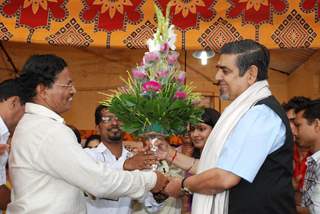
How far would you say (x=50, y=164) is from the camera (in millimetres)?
2512

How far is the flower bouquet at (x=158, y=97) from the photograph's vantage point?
2.85m

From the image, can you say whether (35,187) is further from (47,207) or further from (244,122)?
(244,122)

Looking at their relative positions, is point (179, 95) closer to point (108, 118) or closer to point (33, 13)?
point (108, 118)

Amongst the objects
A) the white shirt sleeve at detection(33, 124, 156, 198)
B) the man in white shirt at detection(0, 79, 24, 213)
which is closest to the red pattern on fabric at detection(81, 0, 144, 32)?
the man in white shirt at detection(0, 79, 24, 213)

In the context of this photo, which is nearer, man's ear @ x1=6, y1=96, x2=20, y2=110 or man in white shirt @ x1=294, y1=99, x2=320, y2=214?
man in white shirt @ x1=294, y1=99, x2=320, y2=214

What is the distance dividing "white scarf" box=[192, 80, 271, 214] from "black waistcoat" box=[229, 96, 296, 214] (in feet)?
0.15

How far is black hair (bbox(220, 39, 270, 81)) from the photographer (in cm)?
253

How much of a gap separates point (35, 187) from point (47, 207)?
0.39ft

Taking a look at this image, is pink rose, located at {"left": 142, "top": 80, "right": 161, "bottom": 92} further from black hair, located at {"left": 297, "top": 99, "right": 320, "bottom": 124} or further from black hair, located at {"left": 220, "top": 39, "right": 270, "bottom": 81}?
black hair, located at {"left": 297, "top": 99, "right": 320, "bottom": 124}

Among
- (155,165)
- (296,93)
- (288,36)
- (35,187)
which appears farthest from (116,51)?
(35,187)

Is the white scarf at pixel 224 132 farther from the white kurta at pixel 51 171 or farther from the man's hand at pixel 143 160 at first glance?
the man's hand at pixel 143 160

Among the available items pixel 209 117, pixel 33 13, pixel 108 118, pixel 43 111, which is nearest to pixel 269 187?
pixel 43 111

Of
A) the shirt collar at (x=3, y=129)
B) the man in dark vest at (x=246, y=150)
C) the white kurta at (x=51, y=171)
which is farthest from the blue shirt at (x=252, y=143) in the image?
the shirt collar at (x=3, y=129)

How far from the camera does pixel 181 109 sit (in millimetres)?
2887
